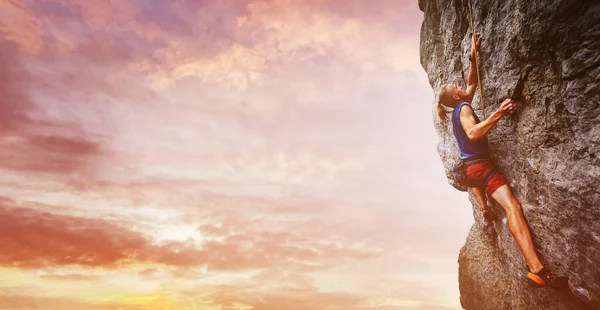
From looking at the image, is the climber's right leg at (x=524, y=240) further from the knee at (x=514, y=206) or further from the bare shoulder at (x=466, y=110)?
the bare shoulder at (x=466, y=110)

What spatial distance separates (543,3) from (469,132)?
128 inches

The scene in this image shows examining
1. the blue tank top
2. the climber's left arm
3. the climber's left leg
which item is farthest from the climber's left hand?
the climber's left leg

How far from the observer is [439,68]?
13375 millimetres


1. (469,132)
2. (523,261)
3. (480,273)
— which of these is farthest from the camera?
(480,273)

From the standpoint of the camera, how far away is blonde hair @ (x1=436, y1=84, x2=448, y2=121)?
1095 centimetres

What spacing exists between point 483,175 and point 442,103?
2324mm

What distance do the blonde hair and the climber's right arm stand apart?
88 cm

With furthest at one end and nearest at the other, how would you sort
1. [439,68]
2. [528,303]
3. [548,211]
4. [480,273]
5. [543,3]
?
[480,273] < [439,68] < [528,303] < [548,211] < [543,3]

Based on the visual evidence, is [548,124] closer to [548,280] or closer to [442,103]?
[442,103]

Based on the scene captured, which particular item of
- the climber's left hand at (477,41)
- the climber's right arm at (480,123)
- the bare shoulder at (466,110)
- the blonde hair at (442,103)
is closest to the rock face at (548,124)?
the climber's left hand at (477,41)

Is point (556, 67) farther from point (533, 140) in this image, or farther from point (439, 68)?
point (439, 68)

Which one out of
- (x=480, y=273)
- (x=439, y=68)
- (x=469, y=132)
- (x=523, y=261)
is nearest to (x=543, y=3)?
(x=469, y=132)

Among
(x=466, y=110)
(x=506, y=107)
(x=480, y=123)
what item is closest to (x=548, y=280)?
(x=480, y=123)

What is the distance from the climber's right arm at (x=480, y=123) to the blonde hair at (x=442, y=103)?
876mm
